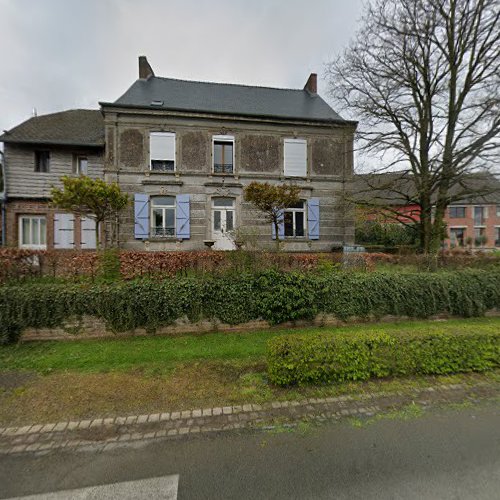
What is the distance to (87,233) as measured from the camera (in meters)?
12.7

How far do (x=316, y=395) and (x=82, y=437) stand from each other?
258 centimetres

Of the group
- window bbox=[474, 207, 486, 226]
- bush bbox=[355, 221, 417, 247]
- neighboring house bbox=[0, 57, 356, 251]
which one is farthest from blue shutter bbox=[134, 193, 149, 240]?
window bbox=[474, 207, 486, 226]

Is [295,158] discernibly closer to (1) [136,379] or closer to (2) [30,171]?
(2) [30,171]

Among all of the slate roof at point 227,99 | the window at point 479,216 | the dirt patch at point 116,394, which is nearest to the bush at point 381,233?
the slate roof at point 227,99

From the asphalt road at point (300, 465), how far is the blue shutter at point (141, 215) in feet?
36.8

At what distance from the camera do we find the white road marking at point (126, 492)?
76.9 inches

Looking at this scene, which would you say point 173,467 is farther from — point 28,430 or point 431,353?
point 431,353

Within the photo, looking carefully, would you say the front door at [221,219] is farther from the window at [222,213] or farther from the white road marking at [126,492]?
the white road marking at [126,492]

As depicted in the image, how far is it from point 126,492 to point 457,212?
150 feet

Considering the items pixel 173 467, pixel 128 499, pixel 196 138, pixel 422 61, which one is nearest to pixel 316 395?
pixel 173 467

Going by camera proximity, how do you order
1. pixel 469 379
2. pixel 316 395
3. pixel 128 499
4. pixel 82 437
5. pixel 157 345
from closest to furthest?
pixel 128 499
pixel 82 437
pixel 316 395
pixel 469 379
pixel 157 345

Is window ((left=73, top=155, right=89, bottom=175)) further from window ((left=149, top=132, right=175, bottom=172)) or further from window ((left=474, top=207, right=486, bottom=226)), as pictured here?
window ((left=474, top=207, right=486, bottom=226))

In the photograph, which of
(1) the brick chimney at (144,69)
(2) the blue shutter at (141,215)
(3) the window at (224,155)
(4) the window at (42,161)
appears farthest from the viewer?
(1) the brick chimney at (144,69)

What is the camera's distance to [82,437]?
2607mm
